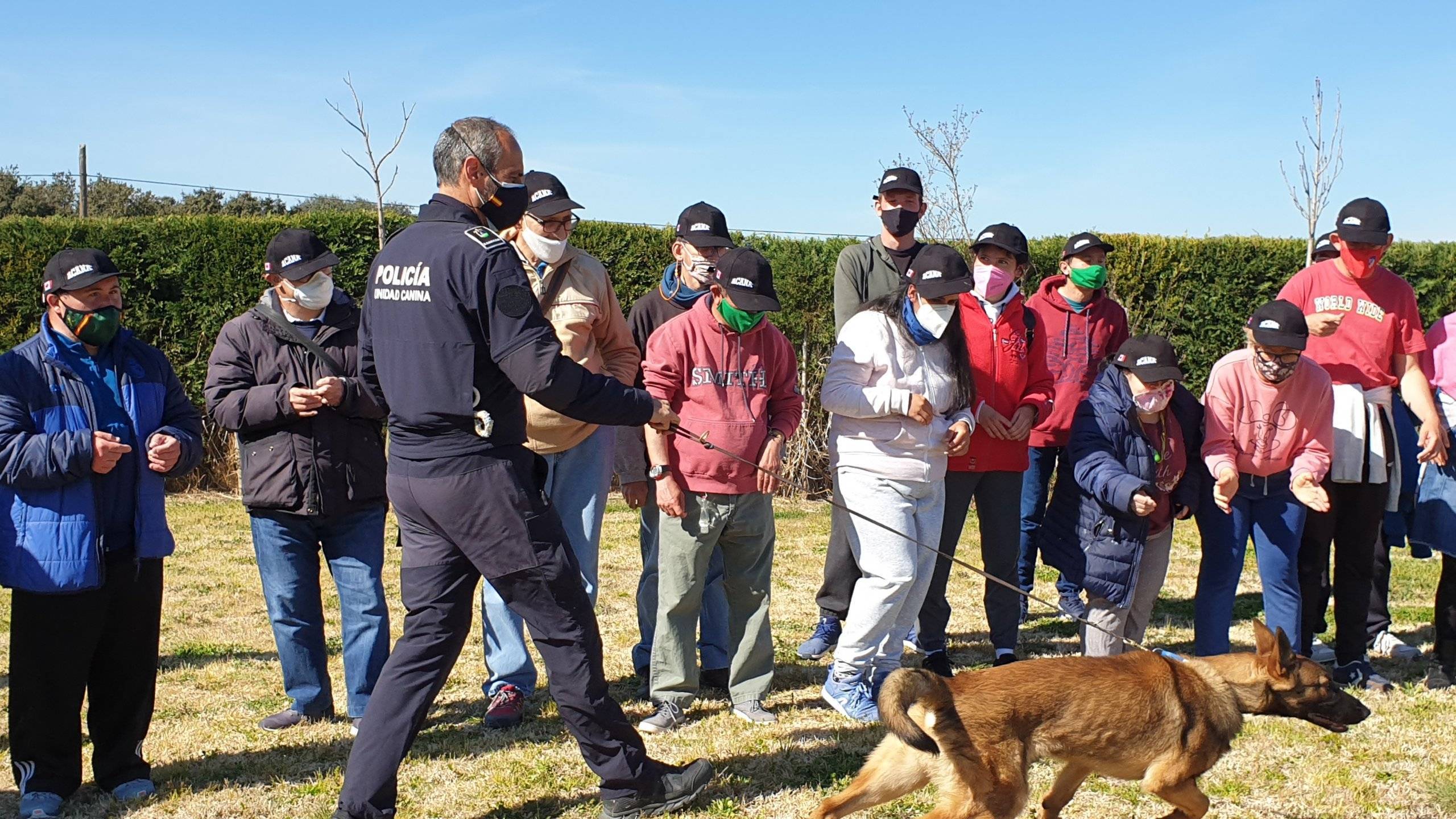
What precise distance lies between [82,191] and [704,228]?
2378 cm

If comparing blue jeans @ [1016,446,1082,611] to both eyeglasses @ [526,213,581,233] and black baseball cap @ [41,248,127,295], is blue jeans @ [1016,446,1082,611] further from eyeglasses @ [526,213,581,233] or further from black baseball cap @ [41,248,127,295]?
black baseball cap @ [41,248,127,295]

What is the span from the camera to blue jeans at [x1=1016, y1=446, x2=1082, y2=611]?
6.79 m

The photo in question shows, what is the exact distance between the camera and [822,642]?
6262mm

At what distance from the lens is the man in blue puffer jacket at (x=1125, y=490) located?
5.13 metres

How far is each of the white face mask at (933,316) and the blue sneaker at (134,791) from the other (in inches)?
139

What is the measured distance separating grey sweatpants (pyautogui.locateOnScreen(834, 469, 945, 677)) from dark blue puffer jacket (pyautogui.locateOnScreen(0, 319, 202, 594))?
2.76 meters

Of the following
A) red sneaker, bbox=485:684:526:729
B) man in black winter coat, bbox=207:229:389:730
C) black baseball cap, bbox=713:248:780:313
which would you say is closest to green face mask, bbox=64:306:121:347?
man in black winter coat, bbox=207:229:389:730

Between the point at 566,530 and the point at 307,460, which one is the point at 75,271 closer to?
the point at 307,460

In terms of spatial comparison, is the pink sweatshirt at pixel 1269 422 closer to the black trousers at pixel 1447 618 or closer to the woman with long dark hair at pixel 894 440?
the black trousers at pixel 1447 618

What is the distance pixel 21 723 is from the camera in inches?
163

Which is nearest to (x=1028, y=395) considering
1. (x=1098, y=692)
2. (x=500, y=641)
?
(x=1098, y=692)

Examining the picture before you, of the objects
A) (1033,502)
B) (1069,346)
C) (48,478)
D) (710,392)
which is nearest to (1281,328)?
(1069,346)

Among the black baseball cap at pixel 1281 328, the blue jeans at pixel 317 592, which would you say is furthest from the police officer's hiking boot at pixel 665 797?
the black baseball cap at pixel 1281 328

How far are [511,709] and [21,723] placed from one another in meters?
1.85
